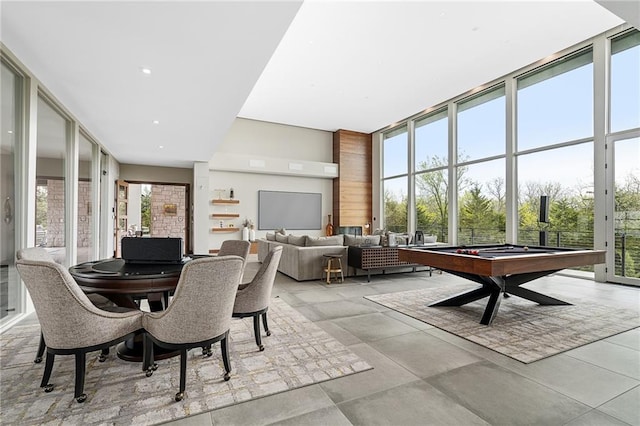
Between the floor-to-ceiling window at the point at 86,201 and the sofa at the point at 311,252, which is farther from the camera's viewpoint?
the sofa at the point at 311,252

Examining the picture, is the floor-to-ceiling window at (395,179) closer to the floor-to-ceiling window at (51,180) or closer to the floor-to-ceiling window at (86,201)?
the floor-to-ceiling window at (86,201)

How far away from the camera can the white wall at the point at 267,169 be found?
937 centimetres

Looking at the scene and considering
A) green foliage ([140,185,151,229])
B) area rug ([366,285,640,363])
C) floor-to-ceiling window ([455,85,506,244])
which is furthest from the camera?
A: green foliage ([140,185,151,229])

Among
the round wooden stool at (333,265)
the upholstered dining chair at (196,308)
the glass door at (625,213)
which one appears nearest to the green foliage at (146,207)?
the round wooden stool at (333,265)

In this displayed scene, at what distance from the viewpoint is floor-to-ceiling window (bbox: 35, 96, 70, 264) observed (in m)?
3.83

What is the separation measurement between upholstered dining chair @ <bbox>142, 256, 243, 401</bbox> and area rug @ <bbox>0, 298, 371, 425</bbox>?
0.62 ft

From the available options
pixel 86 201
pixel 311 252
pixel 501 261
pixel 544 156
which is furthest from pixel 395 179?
pixel 86 201

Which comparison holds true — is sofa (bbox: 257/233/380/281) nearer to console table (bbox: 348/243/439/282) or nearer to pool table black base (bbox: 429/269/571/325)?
console table (bbox: 348/243/439/282)

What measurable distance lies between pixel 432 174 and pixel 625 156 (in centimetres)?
417

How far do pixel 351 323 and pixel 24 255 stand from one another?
9.30ft

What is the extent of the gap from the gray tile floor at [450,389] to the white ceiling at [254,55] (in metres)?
2.77

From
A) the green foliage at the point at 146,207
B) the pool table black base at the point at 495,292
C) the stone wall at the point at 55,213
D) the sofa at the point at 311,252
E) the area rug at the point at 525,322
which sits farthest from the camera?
the green foliage at the point at 146,207

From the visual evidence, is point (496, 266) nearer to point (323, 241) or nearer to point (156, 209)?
point (323, 241)

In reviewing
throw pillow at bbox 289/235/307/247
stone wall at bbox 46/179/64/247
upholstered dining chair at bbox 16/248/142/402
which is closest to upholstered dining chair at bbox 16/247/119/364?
upholstered dining chair at bbox 16/248/142/402
